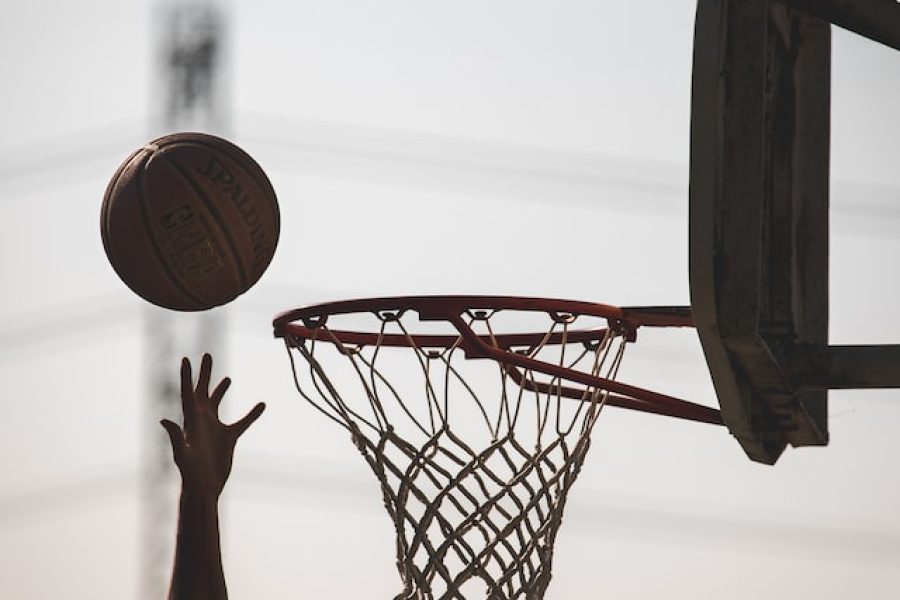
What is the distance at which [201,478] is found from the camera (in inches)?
169

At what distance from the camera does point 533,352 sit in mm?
5012

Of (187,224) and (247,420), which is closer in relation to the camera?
(247,420)

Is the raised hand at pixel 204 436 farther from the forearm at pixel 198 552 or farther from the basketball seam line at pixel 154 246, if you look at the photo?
the basketball seam line at pixel 154 246

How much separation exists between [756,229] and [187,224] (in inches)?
89.3

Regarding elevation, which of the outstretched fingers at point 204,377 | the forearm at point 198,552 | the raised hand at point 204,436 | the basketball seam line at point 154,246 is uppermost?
the basketball seam line at point 154,246

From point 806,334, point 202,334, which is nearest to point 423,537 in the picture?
point 806,334

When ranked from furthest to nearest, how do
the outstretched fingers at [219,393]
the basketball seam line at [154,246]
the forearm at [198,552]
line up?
1. the basketball seam line at [154,246]
2. the outstretched fingers at [219,393]
3. the forearm at [198,552]

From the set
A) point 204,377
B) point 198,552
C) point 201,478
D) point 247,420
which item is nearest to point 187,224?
point 204,377

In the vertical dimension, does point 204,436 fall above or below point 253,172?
below

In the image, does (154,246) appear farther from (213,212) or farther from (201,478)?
(201,478)

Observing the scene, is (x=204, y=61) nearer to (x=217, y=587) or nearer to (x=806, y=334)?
(x=217, y=587)

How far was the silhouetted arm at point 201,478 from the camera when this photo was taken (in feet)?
13.7

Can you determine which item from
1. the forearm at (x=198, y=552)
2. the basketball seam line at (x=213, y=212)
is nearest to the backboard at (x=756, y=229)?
the forearm at (x=198, y=552)

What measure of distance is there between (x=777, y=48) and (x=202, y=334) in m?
11.4
